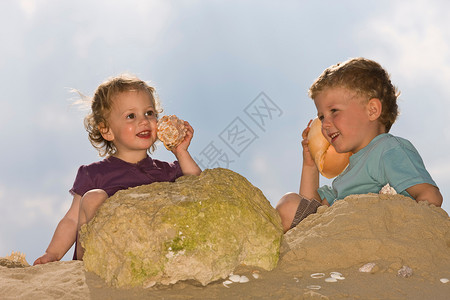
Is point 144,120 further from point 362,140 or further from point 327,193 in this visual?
point 362,140

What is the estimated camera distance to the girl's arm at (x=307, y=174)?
5754mm

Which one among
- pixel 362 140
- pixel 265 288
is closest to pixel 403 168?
pixel 362 140

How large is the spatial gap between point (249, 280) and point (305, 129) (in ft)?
10.1

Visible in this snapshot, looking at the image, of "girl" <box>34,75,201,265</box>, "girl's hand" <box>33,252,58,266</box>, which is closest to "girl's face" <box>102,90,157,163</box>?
"girl" <box>34,75,201,265</box>

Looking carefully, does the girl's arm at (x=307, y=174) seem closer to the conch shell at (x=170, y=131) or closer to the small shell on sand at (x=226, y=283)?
the conch shell at (x=170, y=131)

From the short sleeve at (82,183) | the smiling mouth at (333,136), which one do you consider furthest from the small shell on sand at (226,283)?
the short sleeve at (82,183)

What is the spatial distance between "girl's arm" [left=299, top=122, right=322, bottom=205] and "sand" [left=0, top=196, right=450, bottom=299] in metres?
1.59

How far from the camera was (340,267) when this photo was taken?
332 centimetres

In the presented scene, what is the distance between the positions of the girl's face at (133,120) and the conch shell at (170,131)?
0.16 meters

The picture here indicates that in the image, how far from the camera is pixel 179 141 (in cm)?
553

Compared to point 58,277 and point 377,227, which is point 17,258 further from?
point 377,227

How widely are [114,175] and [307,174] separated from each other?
2.49 meters

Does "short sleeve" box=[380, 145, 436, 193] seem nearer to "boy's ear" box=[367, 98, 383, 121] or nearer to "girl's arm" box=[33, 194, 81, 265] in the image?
"boy's ear" box=[367, 98, 383, 121]

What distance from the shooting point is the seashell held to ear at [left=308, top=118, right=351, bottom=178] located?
5.39 metres
